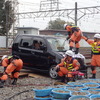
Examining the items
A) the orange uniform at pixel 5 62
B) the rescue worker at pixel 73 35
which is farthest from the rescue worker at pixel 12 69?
the rescue worker at pixel 73 35

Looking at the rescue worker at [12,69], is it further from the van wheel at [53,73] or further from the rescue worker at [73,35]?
A: the rescue worker at [73,35]

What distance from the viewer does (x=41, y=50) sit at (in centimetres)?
1024

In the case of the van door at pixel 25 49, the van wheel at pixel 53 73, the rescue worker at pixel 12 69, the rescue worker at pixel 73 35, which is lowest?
the van wheel at pixel 53 73

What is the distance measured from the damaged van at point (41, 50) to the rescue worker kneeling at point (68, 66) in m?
1.13

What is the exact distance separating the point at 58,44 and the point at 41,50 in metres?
0.83

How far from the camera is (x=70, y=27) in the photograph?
10.1 meters

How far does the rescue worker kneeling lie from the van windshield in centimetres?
168

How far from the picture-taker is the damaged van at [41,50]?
9828 millimetres

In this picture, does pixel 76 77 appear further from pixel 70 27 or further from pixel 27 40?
pixel 27 40

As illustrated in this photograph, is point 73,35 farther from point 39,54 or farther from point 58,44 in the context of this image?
point 39,54

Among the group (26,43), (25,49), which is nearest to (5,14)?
(26,43)

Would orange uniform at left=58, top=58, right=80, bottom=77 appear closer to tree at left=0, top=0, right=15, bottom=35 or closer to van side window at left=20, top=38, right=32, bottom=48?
van side window at left=20, top=38, right=32, bottom=48

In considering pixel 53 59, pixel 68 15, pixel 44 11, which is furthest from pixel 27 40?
pixel 44 11

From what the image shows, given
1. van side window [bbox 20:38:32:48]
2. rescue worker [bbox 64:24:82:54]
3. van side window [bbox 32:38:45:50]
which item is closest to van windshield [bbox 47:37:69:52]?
van side window [bbox 32:38:45:50]
